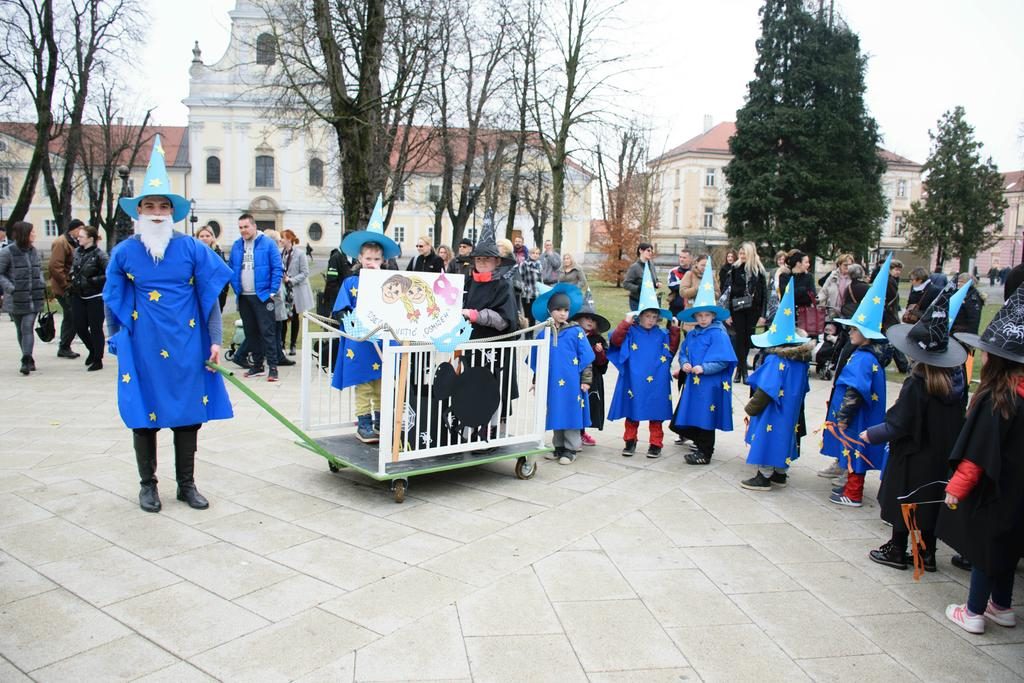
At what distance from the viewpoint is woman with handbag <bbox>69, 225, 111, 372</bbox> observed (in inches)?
396

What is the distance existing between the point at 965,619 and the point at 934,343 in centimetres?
146

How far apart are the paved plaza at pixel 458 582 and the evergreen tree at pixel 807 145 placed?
3691 centimetres

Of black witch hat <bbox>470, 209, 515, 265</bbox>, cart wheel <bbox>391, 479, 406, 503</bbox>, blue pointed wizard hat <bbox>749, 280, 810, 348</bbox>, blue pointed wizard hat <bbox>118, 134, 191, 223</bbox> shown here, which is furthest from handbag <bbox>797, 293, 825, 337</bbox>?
blue pointed wizard hat <bbox>118, 134, 191, 223</bbox>

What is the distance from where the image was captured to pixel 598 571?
171 inches

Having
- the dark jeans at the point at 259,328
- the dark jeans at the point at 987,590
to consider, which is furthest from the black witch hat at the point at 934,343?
the dark jeans at the point at 259,328

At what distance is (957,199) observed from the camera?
48.7 metres

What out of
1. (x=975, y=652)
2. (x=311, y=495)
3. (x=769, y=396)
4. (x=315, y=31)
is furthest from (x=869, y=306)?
(x=315, y=31)

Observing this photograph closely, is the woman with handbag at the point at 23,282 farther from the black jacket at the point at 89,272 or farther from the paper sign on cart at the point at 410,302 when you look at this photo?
the paper sign on cart at the point at 410,302

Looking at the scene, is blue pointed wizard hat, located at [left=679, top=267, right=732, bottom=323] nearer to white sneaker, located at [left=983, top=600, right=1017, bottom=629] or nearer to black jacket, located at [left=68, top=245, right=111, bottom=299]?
white sneaker, located at [left=983, top=600, right=1017, bottom=629]

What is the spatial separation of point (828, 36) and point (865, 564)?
43141mm

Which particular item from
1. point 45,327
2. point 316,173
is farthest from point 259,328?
point 316,173

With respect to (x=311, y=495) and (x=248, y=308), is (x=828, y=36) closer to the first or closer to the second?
(x=248, y=308)

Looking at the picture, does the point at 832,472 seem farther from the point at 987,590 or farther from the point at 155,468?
the point at 155,468

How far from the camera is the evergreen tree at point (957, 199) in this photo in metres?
48.5
